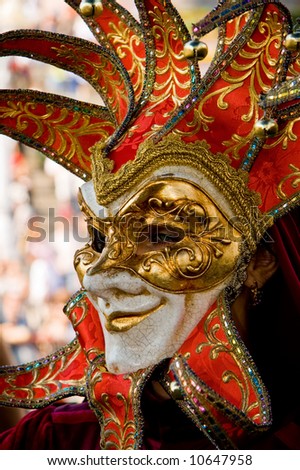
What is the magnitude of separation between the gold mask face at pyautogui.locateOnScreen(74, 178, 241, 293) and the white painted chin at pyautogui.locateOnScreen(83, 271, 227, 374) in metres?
0.02

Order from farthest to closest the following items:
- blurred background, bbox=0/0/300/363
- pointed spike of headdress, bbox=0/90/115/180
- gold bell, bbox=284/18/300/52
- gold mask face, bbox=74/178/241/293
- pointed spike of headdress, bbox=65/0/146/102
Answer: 1. blurred background, bbox=0/0/300/363
2. pointed spike of headdress, bbox=0/90/115/180
3. pointed spike of headdress, bbox=65/0/146/102
4. gold mask face, bbox=74/178/241/293
5. gold bell, bbox=284/18/300/52

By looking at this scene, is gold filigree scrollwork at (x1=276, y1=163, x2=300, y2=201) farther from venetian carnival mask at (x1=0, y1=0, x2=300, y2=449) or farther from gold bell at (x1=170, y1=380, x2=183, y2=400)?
gold bell at (x1=170, y1=380, x2=183, y2=400)

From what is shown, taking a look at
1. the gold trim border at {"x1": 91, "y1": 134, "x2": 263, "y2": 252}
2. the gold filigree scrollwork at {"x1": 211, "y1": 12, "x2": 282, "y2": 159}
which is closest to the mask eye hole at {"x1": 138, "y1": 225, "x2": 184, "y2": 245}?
the gold trim border at {"x1": 91, "y1": 134, "x2": 263, "y2": 252}

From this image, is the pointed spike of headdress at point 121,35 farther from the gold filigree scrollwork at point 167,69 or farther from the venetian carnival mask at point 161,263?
the venetian carnival mask at point 161,263

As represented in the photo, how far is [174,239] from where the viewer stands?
8.73 ft

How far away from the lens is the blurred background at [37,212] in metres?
5.30

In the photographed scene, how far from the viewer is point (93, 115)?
3066 mm

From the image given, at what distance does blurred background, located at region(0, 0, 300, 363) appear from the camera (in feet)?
17.4

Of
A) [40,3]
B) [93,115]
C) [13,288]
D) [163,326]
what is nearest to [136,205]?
[163,326]

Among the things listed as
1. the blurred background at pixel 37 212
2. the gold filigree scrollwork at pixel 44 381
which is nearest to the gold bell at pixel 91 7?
the gold filigree scrollwork at pixel 44 381

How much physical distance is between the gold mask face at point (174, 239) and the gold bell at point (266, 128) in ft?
0.62

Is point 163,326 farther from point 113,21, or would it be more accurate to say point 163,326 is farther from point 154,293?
point 113,21

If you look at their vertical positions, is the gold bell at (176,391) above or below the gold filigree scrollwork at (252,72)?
below

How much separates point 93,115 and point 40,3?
313 cm
